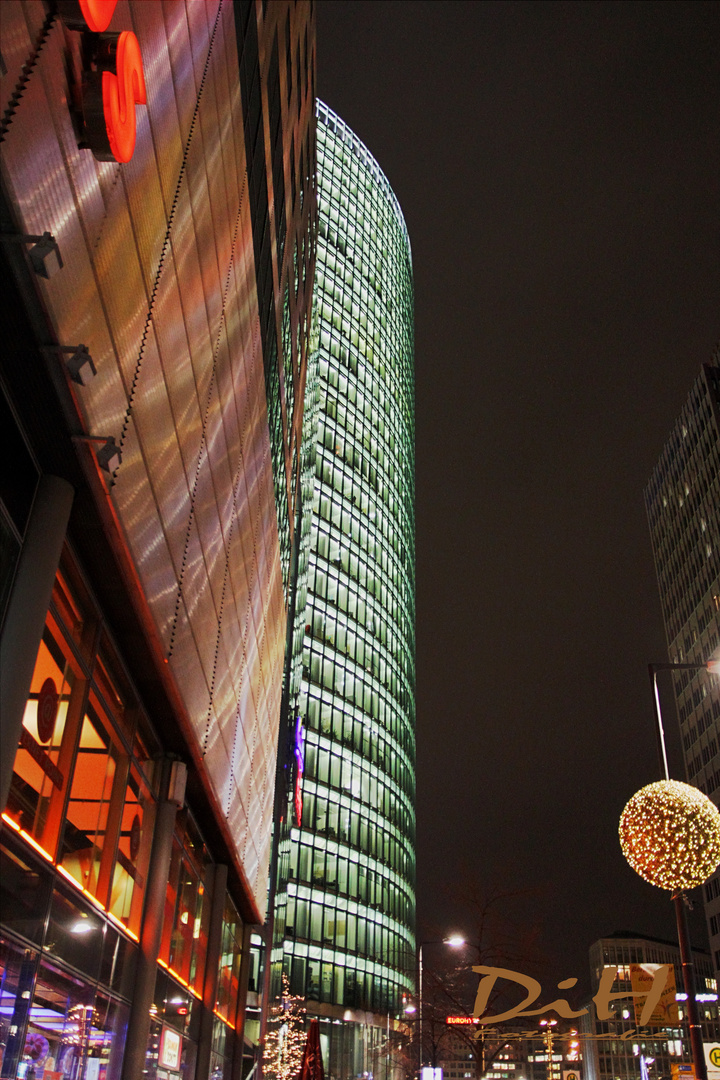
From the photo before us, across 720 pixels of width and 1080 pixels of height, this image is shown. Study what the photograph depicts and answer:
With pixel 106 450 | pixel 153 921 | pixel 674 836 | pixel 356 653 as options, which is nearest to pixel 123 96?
pixel 106 450

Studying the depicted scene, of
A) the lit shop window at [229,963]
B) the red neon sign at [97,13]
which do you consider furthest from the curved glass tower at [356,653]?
the red neon sign at [97,13]

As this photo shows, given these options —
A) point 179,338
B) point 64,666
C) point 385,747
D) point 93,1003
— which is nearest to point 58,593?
point 64,666

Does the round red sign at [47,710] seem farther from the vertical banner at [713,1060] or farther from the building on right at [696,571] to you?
the building on right at [696,571]

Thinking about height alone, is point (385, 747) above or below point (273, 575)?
above

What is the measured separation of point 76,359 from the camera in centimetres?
756

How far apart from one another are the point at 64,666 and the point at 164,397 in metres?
3.37

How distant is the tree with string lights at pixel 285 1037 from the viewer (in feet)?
173

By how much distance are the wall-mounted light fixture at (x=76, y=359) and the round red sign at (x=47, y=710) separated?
367cm

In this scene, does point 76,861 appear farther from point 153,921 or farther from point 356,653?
point 356,653

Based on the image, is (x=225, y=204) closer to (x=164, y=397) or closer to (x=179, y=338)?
(x=179, y=338)

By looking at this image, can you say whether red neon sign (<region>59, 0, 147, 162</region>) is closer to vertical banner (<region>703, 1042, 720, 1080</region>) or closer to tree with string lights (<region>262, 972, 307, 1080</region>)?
vertical banner (<region>703, 1042, 720, 1080</region>)

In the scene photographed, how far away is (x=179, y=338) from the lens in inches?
454

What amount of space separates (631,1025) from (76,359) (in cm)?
14791

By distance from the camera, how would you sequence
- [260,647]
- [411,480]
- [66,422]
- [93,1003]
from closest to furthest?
[66,422]
[93,1003]
[260,647]
[411,480]
